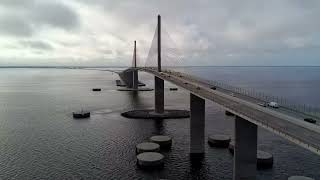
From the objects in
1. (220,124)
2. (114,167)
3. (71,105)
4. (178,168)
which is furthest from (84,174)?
(71,105)

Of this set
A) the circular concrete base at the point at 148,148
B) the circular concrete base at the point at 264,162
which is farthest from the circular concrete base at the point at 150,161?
the circular concrete base at the point at 264,162

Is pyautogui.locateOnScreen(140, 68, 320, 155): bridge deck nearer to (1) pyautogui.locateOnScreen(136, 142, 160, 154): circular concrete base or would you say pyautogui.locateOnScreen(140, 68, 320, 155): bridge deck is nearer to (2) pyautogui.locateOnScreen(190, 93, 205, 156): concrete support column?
(2) pyautogui.locateOnScreen(190, 93, 205, 156): concrete support column

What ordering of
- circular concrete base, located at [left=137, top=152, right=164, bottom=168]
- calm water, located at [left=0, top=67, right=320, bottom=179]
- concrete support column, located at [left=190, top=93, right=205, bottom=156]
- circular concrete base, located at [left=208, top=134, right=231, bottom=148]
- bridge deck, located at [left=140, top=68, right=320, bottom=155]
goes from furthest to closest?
circular concrete base, located at [left=208, top=134, right=231, bottom=148]
concrete support column, located at [left=190, top=93, right=205, bottom=156]
circular concrete base, located at [left=137, top=152, right=164, bottom=168]
calm water, located at [left=0, top=67, right=320, bottom=179]
bridge deck, located at [left=140, top=68, right=320, bottom=155]

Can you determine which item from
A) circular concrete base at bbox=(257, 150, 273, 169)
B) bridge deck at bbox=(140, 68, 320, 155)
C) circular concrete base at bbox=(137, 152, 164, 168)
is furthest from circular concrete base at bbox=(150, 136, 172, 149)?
bridge deck at bbox=(140, 68, 320, 155)

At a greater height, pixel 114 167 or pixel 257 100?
pixel 257 100

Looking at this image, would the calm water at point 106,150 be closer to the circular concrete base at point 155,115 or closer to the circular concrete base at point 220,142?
the circular concrete base at point 220,142

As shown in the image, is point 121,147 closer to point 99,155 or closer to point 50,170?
point 99,155
